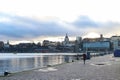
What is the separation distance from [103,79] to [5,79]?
7.87m

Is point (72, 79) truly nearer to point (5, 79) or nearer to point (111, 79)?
point (111, 79)

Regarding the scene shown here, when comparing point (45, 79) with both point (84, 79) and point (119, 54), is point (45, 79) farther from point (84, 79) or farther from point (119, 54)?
point (119, 54)

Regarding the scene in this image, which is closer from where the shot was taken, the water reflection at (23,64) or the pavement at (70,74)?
the pavement at (70,74)

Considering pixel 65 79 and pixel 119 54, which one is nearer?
pixel 65 79

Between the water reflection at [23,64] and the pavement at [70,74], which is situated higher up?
the pavement at [70,74]

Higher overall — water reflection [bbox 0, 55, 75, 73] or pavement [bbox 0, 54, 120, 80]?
pavement [bbox 0, 54, 120, 80]

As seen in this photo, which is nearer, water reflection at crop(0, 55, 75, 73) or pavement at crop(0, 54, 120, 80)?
pavement at crop(0, 54, 120, 80)

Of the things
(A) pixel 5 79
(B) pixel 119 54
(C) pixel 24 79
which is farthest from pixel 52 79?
(B) pixel 119 54

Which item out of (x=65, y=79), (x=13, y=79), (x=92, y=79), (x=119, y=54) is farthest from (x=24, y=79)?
(x=119, y=54)

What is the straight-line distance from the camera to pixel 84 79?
25719 mm

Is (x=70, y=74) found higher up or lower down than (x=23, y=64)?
higher up

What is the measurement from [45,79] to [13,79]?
2.65 meters

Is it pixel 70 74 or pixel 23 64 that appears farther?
pixel 23 64

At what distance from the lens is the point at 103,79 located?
1003 inches
